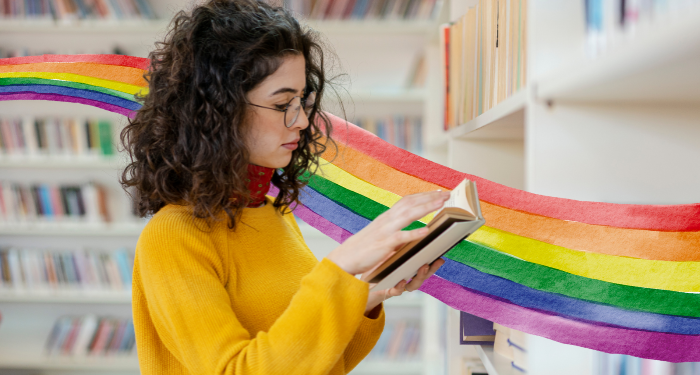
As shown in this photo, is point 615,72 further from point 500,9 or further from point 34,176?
point 34,176

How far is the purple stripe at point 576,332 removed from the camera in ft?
2.31

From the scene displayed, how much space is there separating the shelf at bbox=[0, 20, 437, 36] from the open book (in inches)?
74.8

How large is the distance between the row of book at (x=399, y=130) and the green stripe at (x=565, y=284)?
1.57 meters

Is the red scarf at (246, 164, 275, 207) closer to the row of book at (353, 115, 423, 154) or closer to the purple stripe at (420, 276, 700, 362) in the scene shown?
the purple stripe at (420, 276, 700, 362)

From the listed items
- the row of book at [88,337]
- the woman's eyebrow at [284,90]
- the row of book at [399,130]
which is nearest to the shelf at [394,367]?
the row of book at [399,130]

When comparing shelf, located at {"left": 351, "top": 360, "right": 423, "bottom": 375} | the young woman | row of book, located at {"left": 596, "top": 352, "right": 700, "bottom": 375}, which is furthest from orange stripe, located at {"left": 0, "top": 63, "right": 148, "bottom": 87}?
shelf, located at {"left": 351, "top": 360, "right": 423, "bottom": 375}

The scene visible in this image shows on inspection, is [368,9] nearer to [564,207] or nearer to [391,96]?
[391,96]

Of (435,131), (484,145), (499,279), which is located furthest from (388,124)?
(499,279)

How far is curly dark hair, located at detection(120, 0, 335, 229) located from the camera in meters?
0.74

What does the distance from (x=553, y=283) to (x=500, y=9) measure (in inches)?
20.1

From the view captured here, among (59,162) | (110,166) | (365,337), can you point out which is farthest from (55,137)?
(365,337)

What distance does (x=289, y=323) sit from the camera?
60cm

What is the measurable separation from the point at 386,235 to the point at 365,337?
1.20ft

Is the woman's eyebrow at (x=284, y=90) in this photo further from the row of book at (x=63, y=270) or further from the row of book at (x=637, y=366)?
the row of book at (x=63, y=270)
